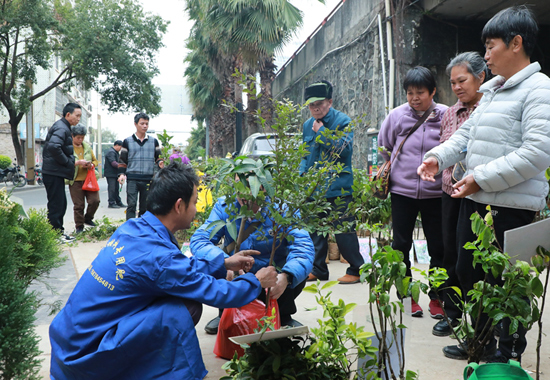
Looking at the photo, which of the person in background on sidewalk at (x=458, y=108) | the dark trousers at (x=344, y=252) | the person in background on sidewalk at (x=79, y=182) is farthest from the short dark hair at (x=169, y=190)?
the person in background on sidewalk at (x=79, y=182)

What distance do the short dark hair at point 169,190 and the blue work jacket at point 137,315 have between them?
176mm

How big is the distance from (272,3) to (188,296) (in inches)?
545

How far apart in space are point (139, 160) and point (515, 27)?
5273 millimetres

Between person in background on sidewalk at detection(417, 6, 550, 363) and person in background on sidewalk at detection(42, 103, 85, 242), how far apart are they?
5025mm

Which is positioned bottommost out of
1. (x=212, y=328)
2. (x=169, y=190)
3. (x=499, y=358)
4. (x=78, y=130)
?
(x=212, y=328)

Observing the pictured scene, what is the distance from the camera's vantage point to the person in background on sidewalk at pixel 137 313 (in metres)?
1.82

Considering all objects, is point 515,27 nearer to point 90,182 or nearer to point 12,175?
point 90,182

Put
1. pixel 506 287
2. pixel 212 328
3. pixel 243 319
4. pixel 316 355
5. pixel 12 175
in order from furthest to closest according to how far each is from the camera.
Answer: pixel 12 175, pixel 212 328, pixel 243 319, pixel 316 355, pixel 506 287

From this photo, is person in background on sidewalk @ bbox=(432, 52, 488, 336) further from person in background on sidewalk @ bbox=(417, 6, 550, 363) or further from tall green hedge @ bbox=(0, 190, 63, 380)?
tall green hedge @ bbox=(0, 190, 63, 380)

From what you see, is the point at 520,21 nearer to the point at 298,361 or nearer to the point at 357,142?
the point at 298,361

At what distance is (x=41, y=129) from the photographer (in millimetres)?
36219

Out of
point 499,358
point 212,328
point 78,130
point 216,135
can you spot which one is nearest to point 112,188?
point 78,130

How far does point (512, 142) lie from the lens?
224 cm

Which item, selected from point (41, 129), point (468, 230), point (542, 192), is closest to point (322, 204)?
point (468, 230)
